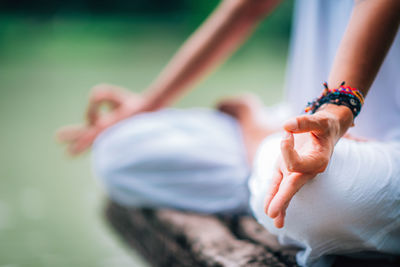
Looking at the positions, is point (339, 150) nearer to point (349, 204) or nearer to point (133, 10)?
point (349, 204)

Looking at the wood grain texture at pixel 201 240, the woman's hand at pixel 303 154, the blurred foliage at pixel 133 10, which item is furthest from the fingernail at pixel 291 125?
the blurred foliage at pixel 133 10

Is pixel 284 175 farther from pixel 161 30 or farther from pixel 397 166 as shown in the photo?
pixel 161 30

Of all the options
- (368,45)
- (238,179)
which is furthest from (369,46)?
(238,179)

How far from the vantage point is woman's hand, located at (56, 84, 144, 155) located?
951 mm

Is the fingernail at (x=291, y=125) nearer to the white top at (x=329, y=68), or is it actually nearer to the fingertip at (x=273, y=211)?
the fingertip at (x=273, y=211)

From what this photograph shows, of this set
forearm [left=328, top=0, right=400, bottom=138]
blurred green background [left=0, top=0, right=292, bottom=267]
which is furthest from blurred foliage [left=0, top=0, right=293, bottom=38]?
forearm [left=328, top=0, right=400, bottom=138]

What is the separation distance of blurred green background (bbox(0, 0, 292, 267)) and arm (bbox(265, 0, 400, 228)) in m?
0.54

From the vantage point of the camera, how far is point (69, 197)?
3.88 feet

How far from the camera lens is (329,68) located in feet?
2.18

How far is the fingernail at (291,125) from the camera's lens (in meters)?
0.37

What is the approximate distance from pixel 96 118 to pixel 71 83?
1.95 metres

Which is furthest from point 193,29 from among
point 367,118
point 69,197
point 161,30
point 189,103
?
point 367,118

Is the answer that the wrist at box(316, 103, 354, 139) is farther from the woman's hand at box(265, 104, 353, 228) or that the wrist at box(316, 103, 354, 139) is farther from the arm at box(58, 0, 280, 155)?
the arm at box(58, 0, 280, 155)

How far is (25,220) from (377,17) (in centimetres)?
101
